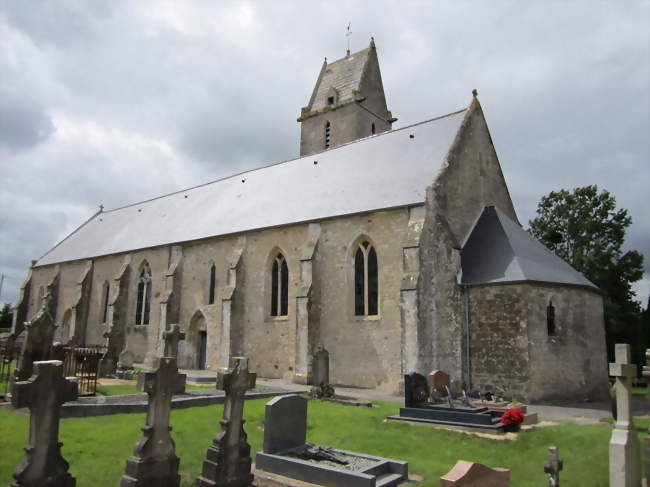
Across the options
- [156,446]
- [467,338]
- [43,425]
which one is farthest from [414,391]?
[43,425]

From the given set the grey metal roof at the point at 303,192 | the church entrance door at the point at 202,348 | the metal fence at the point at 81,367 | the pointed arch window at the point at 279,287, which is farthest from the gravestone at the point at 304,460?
the church entrance door at the point at 202,348

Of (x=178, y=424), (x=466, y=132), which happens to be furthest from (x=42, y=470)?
(x=466, y=132)

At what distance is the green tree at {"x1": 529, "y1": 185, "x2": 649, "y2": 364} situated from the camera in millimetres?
30031

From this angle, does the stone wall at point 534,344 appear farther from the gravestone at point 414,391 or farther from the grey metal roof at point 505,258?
the gravestone at point 414,391

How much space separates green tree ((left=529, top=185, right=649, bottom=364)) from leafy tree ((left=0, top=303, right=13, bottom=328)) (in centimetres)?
5010

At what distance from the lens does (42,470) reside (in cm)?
575

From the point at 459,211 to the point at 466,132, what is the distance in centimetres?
364

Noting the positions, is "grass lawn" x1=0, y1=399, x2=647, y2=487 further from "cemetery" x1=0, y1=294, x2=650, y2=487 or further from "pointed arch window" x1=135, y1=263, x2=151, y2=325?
"pointed arch window" x1=135, y1=263, x2=151, y2=325

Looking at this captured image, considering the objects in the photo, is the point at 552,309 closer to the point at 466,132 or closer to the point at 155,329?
the point at 466,132

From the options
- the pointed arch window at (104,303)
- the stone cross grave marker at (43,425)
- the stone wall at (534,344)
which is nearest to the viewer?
the stone cross grave marker at (43,425)

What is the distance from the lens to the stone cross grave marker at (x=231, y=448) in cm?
698

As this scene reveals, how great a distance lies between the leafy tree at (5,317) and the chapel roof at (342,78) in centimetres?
3900

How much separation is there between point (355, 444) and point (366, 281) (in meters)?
10.2

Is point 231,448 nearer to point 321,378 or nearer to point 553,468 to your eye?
point 553,468
